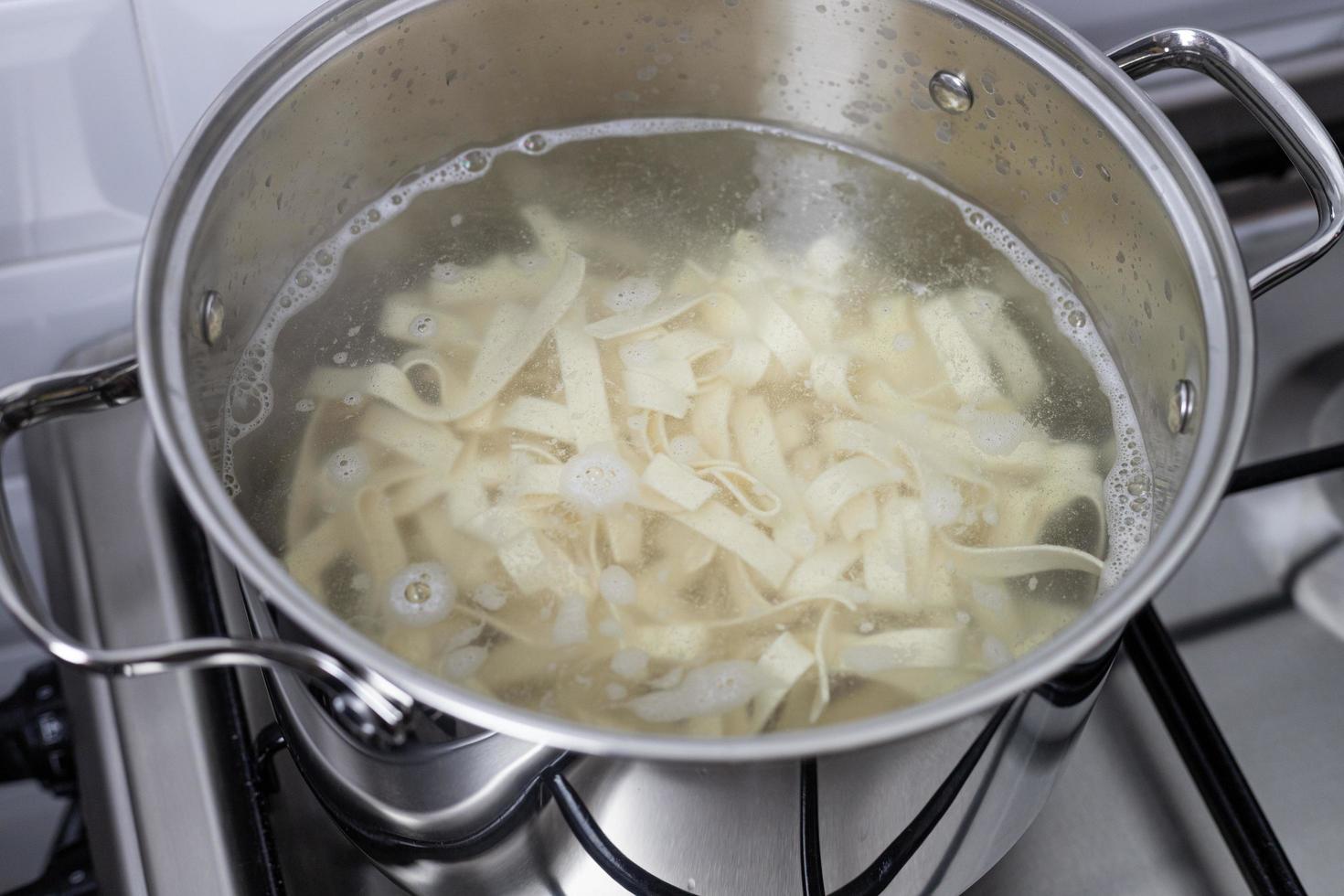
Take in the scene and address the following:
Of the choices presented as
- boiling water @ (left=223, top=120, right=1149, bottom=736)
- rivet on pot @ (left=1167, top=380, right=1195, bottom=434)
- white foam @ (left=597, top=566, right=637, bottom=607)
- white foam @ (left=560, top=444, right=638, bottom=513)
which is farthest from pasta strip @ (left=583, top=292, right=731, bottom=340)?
rivet on pot @ (left=1167, top=380, right=1195, bottom=434)

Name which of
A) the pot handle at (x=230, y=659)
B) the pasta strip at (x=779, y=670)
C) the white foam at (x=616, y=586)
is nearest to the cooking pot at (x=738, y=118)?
the pot handle at (x=230, y=659)

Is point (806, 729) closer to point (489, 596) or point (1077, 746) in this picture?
point (489, 596)

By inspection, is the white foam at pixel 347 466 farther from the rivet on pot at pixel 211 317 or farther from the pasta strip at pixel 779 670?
the pasta strip at pixel 779 670

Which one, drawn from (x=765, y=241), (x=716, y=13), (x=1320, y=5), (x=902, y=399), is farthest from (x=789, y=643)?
(x=1320, y=5)

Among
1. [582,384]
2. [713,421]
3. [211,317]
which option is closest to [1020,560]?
[713,421]

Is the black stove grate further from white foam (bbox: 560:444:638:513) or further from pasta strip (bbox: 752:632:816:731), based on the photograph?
white foam (bbox: 560:444:638:513)
